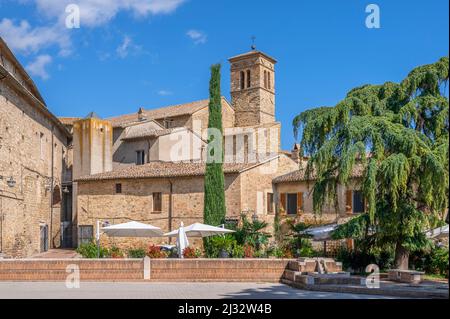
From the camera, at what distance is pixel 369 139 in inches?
716

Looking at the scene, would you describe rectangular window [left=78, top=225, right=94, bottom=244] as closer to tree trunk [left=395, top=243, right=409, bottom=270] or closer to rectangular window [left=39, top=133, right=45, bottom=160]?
rectangular window [left=39, top=133, right=45, bottom=160]

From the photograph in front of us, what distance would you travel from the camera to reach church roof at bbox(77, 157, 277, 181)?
30906 mm

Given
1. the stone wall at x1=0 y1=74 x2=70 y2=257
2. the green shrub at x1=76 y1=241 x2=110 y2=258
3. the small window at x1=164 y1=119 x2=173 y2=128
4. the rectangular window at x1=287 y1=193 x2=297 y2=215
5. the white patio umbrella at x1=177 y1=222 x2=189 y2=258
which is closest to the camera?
the white patio umbrella at x1=177 y1=222 x2=189 y2=258

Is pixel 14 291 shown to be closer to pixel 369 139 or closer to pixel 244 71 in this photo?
pixel 369 139

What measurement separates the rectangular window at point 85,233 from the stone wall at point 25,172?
7.47ft

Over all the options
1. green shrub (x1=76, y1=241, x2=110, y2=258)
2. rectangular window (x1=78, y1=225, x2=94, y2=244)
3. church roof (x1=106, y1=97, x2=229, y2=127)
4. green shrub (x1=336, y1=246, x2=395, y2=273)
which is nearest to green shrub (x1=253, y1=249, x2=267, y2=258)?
green shrub (x1=336, y1=246, x2=395, y2=273)

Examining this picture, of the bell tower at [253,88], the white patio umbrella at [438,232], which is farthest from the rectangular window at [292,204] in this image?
the bell tower at [253,88]

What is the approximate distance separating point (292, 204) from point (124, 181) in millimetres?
9973

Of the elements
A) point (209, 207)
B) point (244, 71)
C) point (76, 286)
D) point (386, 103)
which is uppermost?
point (244, 71)

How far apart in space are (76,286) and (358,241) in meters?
9.99

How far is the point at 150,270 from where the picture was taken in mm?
18344

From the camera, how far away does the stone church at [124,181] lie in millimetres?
29203

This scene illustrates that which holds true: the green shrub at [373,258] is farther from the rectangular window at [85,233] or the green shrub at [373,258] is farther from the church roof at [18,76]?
the rectangular window at [85,233]
